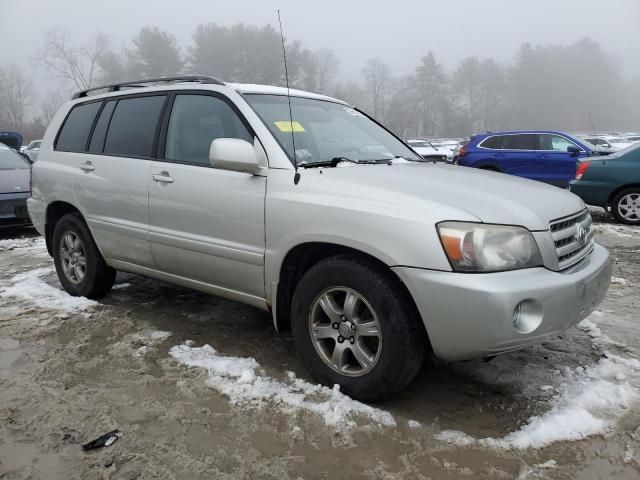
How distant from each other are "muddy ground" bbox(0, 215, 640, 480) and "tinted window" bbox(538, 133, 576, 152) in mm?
8409

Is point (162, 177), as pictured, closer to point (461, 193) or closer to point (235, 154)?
point (235, 154)

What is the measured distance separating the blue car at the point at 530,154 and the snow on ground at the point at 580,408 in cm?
880

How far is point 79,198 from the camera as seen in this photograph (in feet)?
13.8

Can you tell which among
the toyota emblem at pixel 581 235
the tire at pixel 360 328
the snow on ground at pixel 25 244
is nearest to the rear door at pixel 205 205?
the tire at pixel 360 328

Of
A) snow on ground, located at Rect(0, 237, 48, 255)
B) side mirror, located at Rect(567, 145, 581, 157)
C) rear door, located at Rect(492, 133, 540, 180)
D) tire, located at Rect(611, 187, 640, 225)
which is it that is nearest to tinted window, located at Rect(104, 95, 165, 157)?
snow on ground, located at Rect(0, 237, 48, 255)

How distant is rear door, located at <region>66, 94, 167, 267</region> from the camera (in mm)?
3725

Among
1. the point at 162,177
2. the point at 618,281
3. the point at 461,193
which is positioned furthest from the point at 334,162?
the point at 618,281

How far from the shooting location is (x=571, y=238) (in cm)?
273

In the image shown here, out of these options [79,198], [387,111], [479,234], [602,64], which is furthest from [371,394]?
[602,64]

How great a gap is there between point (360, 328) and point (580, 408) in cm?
118

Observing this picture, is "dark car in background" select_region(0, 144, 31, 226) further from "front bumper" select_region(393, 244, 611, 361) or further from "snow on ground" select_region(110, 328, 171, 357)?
"front bumper" select_region(393, 244, 611, 361)

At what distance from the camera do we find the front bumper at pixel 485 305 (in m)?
2.27

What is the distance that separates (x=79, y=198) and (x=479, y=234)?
3.28 meters

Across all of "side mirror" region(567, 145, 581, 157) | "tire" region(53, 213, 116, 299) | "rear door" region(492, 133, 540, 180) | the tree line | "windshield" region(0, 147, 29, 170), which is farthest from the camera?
the tree line
